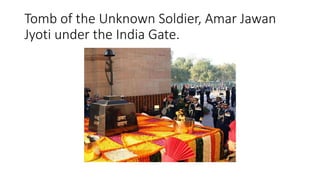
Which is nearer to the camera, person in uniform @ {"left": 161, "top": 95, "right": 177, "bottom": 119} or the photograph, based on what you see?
the photograph

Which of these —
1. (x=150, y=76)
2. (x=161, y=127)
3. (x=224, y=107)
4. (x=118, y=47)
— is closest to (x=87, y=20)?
(x=118, y=47)

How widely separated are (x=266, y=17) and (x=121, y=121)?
729 mm

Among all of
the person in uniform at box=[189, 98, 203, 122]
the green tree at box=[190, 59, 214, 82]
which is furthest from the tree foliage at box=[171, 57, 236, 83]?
the person in uniform at box=[189, 98, 203, 122]

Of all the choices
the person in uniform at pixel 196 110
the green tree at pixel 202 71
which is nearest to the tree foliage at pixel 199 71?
the green tree at pixel 202 71

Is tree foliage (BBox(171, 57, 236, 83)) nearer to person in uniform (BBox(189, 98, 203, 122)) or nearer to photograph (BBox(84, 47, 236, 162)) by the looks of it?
photograph (BBox(84, 47, 236, 162))

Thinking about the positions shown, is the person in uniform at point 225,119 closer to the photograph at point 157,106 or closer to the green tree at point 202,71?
the photograph at point 157,106

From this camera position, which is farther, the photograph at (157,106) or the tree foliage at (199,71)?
the tree foliage at (199,71)

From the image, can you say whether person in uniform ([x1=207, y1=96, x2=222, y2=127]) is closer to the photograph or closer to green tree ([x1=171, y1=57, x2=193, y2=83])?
the photograph

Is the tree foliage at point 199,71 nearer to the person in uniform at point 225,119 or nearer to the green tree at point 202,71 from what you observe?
the green tree at point 202,71

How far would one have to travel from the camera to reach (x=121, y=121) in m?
1.42

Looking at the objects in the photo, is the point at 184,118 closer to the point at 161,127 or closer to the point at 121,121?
the point at 161,127

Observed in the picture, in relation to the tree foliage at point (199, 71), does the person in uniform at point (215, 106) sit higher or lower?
lower

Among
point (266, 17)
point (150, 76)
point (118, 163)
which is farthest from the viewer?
point (150, 76)

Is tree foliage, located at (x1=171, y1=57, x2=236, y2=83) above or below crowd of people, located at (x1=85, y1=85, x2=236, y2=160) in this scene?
above
